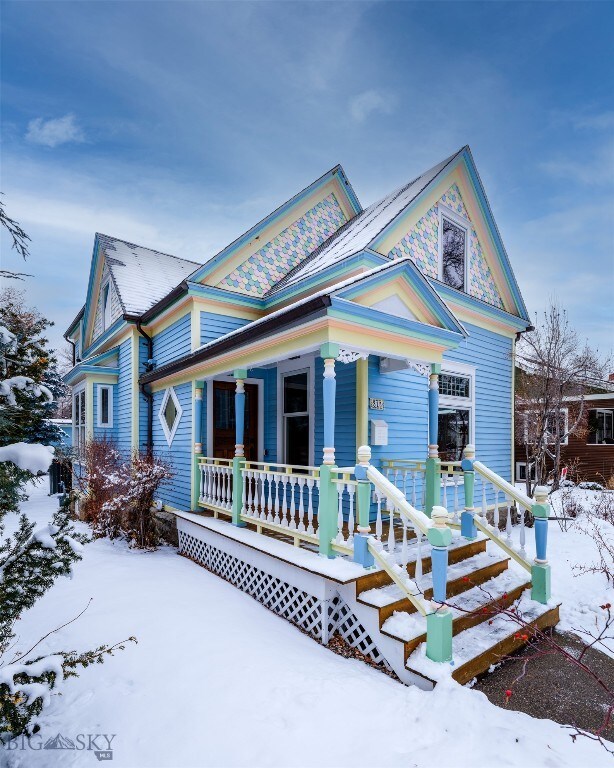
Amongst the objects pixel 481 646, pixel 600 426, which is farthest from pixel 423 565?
pixel 600 426

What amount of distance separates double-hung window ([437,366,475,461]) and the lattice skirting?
4.68m

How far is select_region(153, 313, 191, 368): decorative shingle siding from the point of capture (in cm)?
809

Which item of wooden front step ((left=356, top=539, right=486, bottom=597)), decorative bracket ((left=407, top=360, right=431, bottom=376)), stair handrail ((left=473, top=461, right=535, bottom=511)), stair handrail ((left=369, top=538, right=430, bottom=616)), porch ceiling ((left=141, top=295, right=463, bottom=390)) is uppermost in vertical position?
porch ceiling ((left=141, top=295, right=463, bottom=390))

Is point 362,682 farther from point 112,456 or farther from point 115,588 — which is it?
point 112,456

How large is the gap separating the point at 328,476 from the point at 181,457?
4.44m

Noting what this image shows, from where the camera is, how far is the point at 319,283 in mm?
7305

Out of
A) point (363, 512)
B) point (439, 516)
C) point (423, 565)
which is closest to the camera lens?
point (439, 516)

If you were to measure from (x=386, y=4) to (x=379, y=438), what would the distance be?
8.57 m

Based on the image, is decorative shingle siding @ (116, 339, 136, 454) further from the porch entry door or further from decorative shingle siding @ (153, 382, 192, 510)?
the porch entry door

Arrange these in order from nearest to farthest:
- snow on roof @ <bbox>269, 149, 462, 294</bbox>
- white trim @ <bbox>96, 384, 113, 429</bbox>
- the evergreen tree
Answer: the evergreen tree, snow on roof @ <bbox>269, 149, 462, 294</bbox>, white trim @ <bbox>96, 384, 113, 429</bbox>

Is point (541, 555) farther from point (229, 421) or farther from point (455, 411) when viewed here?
point (229, 421)

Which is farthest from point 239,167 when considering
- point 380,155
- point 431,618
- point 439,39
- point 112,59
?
point 431,618

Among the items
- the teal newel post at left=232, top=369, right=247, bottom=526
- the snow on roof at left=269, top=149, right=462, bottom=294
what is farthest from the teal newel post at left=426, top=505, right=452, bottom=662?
the snow on roof at left=269, top=149, right=462, bottom=294

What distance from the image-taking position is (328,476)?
4566mm
